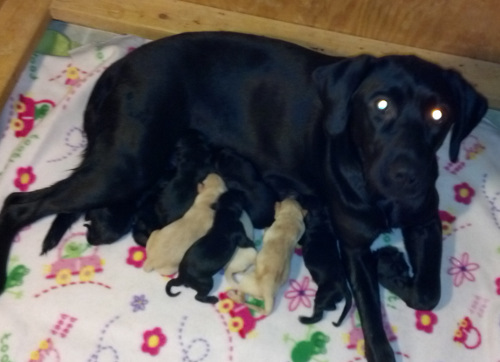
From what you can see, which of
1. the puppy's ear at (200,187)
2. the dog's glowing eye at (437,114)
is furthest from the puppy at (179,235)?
the dog's glowing eye at (437,114)

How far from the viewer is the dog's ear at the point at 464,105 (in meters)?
1.84

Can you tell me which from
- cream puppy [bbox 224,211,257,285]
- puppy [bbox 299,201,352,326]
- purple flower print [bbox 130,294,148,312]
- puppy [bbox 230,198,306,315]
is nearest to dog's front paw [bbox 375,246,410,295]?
puppy [bbox 299,201,352,326]

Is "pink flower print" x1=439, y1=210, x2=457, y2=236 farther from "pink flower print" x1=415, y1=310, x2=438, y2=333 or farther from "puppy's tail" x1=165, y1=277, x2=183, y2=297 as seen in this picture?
"puppy's tail" x1=165, y1=277, x2=183, y2=297

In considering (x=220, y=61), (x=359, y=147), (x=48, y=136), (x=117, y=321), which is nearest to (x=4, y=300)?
(x=117, y=321)

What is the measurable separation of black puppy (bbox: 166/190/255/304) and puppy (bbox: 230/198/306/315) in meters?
0.08

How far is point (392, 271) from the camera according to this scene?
2.09 m

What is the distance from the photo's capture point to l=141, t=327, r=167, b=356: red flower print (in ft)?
6.43

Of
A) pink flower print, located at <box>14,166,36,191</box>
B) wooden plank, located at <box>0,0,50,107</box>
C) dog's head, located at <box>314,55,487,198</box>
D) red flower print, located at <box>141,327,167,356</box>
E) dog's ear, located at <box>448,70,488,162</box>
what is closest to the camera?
dog's head, located at <box>314,55,487,198</box>

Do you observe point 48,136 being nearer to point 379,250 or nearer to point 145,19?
point 145,19

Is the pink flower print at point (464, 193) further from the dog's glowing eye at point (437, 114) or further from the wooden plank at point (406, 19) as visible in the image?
the dog's glowing eye at point (437, 114)

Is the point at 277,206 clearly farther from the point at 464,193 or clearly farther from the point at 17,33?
the point at 17,33

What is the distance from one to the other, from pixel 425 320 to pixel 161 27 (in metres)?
1.42

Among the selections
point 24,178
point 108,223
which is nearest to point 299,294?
point 108,223

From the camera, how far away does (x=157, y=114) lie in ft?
6.85
